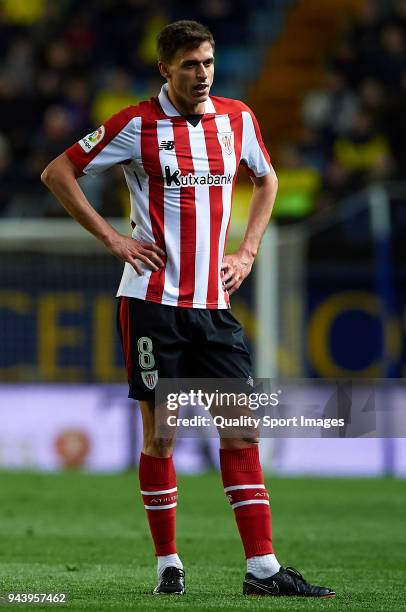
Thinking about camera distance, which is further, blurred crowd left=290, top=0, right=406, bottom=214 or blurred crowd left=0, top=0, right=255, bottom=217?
blurred crowd left=0, top=0, right=255, bottom=217

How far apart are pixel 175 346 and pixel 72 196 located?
661 millimetres

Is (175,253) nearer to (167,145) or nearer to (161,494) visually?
(167,145)

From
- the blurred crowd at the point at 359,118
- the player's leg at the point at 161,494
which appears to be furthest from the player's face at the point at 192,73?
the blurred crowd at the point at 359,118

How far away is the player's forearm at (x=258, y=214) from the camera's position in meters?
5.43

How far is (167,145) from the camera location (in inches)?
207

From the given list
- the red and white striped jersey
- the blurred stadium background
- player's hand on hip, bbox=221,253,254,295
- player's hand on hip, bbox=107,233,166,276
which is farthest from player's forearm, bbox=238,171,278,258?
the blurred stadium background

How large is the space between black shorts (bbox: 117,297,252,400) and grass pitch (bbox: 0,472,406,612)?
79 centimetres

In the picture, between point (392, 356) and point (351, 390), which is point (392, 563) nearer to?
point (351, 390)

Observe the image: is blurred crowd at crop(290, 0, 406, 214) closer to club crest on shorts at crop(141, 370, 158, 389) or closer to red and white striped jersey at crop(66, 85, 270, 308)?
red and white striped jersey at crop(66, 85, 270, 308)

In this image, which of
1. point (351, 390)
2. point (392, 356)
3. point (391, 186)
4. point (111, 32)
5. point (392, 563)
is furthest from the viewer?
point (111, 32)

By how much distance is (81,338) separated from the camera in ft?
41.3

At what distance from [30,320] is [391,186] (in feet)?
11.7

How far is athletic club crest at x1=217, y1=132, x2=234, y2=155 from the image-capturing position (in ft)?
17.5

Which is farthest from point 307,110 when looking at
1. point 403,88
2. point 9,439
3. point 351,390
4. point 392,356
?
point 351,390
